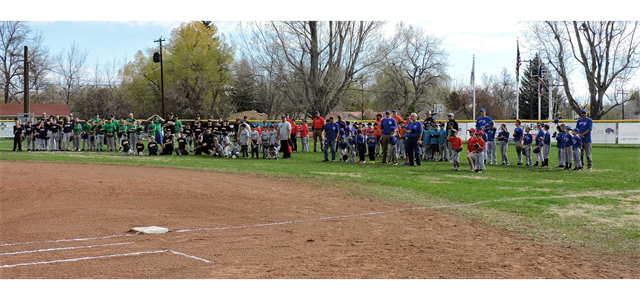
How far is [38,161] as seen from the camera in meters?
20.7

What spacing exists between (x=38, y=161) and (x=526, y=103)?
2398 inches

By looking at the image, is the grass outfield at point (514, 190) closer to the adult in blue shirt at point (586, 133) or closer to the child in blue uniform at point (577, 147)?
the child in blue uniform at point (577, 147)

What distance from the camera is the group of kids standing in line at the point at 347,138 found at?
17.7 m

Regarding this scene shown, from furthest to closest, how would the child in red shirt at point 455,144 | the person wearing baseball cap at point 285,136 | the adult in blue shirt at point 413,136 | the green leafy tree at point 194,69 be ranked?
the green leafy tree at point 194,69, the person wearing baseball cap at point 285,136, the adult in blue shirt at point 413,136, the child in red shirt at point 455,144

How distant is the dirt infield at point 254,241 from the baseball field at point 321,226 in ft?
0.08

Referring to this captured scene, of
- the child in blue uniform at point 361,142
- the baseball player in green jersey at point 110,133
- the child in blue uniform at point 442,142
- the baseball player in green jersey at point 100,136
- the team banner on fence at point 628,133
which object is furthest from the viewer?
the team banner on fence at point 628,133

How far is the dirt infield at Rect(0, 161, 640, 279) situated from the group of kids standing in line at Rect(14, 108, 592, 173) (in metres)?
7.86

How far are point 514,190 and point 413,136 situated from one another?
6.53 metres

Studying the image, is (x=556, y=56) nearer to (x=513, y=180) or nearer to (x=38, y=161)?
(x=513, y=180)

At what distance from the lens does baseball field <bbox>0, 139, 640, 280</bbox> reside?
5691 mm

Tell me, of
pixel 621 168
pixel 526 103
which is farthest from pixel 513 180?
pixel 526 103

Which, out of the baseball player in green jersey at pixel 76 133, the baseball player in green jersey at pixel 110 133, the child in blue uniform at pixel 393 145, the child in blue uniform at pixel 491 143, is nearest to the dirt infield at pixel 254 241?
the child in blue uniform at pixel 393 145

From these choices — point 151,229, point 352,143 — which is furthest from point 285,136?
point 151,229

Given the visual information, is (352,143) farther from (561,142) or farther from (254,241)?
(254,241)
